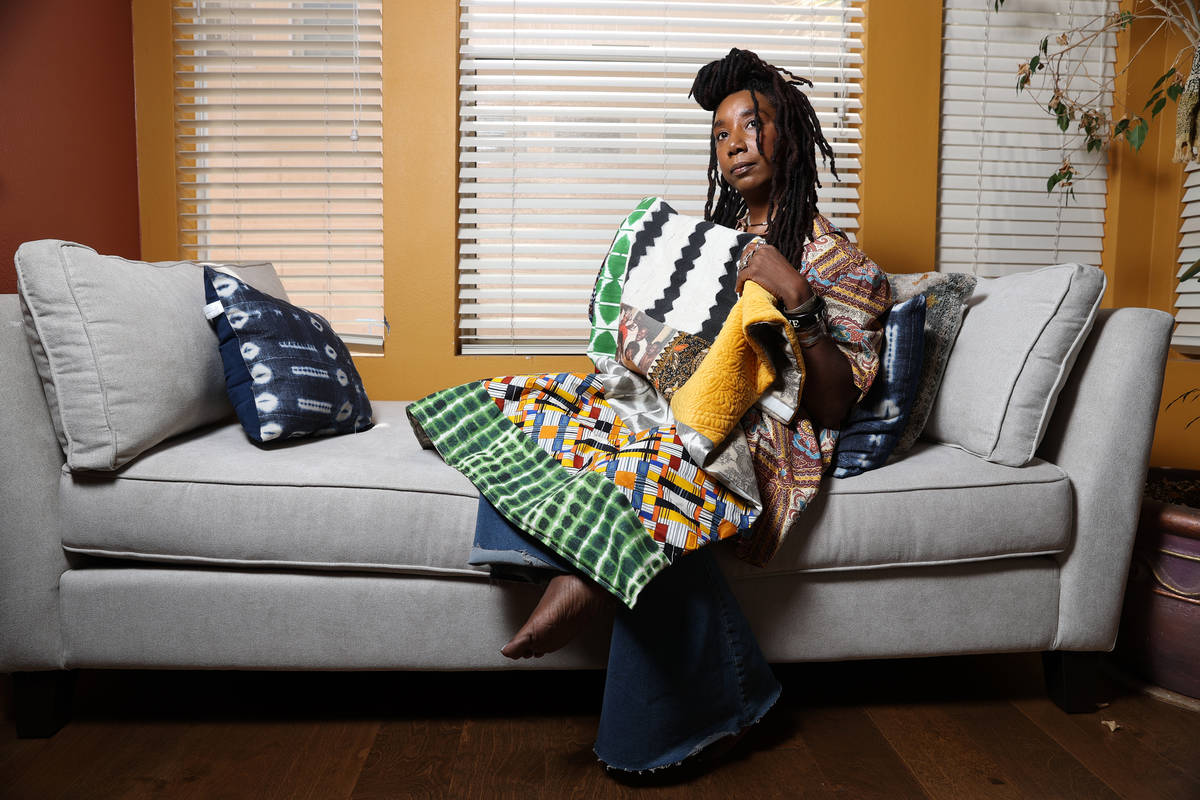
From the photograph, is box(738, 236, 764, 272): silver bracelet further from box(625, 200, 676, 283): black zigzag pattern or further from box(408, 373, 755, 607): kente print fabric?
box(408, 373, 755, 607): kente print fabric

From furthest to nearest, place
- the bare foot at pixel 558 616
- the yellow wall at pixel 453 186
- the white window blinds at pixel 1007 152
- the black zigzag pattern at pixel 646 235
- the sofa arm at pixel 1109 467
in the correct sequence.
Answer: the white window blinds at pixel 1007 152
the yellow wall at pixel 453 186
the black zigzag pattern at pixel 646 235
the sofa arm at pixel 1109 467
the bare foot at pixel 558 616

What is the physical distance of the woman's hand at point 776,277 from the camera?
1.25 metres

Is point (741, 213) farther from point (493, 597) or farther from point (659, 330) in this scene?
point (493, 597)

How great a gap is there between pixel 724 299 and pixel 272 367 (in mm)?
Result: 885

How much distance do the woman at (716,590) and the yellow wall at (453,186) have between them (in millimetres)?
969

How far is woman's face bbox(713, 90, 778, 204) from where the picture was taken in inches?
62.4

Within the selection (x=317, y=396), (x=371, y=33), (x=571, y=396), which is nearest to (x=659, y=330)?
(x=571, y=396)

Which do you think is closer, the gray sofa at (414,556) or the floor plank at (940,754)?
the floor plank at (940,754)

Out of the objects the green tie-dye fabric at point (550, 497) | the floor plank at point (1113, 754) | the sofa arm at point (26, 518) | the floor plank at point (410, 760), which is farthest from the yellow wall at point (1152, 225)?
the sofa arm at point (26, 518)

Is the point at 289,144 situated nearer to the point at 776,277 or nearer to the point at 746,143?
the point at 746,143

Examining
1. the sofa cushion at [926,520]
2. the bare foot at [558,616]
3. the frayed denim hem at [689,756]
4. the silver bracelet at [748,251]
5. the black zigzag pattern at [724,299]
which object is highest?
the silver bracelet at [748,251]

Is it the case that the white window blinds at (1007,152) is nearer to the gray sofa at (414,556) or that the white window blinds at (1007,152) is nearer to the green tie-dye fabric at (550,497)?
the gray sofa at (414,556)

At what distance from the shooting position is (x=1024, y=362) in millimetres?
1388

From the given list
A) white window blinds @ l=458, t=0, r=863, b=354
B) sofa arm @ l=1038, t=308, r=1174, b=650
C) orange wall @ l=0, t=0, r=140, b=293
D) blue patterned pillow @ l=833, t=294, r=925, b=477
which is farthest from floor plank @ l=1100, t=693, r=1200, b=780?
orange wall @ l=0, t=0, r=140, b=293
